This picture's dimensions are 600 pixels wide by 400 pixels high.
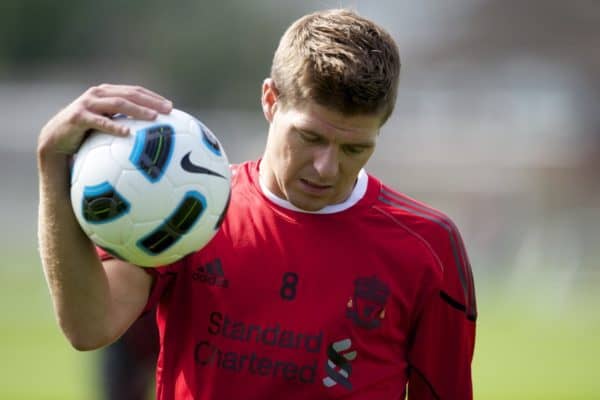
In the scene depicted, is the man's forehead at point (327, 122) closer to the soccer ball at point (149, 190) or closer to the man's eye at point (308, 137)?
the man's eye at point (308, 137)

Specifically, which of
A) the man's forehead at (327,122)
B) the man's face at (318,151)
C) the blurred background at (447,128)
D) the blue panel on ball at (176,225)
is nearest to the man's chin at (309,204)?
the man's face at (318,151)

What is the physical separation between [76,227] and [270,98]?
92 cm

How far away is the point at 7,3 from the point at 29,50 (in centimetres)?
222

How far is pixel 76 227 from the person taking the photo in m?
3.10

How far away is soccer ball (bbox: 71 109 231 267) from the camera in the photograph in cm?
300

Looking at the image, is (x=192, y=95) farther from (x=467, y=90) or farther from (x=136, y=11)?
(x=467, y=90)

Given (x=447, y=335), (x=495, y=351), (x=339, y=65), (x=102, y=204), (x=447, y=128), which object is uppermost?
(x=339, y=65)

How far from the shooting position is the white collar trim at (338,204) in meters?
3.62

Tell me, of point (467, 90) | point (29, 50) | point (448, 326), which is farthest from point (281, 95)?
point (29, 50)

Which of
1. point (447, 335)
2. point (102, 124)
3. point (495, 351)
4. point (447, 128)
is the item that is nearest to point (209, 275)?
point (102, 124)

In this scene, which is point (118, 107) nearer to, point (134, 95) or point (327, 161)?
point (134, 95)

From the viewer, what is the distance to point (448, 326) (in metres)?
3.71

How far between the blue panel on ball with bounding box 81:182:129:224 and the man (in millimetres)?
329

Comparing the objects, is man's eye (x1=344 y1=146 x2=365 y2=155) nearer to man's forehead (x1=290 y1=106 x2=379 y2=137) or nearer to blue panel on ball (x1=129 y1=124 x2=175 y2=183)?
man's forehead (x1=290 y1=106 x2=379 y2=137)
